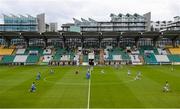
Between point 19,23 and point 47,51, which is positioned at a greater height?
point 19,23

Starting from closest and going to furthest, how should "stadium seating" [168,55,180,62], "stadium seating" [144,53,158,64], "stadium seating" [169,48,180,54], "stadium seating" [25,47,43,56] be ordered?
"stadium seating" [144,53,158,64]
"stadium seating" [168,55,180,62]
"stadium seating" [169,48,180,54]
"stadium seating" [25,47,43,56]

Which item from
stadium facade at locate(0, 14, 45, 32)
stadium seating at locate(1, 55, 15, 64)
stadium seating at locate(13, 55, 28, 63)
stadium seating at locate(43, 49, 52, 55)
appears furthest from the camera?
stadium facade at locate(0, 14, 45, 32)

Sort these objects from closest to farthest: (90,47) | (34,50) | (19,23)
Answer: (34,50) → (90,47) → (19,23)

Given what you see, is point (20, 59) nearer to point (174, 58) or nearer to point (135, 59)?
point (135, 59)

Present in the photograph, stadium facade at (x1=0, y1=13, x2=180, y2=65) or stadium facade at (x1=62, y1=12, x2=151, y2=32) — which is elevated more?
stadium facade at (x1=62, y1=12, x2=151, y2=32)

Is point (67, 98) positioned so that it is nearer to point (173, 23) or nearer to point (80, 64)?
point (80, 64)

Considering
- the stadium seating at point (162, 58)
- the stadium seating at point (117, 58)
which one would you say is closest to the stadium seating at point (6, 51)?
the stadium seating at point (117, 58)

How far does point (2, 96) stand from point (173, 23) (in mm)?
168006

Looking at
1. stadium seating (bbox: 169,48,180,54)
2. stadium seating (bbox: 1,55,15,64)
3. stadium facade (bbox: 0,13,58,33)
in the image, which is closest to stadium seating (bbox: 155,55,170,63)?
stadium seating (bbox: 169,48,180,54)

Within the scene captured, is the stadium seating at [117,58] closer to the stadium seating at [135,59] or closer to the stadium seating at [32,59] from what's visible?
the stadium seating at [135,59]

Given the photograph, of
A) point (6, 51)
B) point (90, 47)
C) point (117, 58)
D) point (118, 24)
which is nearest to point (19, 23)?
point (118, 24)

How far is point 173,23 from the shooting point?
191625 millimetres

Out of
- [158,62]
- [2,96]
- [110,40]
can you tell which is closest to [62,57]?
[110,40]

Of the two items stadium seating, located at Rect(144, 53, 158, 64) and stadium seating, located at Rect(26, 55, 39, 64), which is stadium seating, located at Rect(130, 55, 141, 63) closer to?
stadium seating, located at Rect(144, 53, 158, 64)
